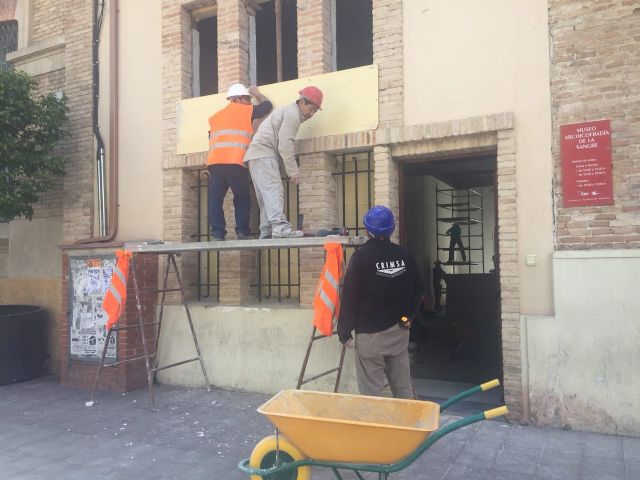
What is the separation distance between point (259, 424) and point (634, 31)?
17.5 ft

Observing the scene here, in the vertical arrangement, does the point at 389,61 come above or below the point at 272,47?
below

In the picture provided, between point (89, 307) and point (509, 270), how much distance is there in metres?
5.42

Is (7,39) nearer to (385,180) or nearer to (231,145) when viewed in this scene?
(231,145)

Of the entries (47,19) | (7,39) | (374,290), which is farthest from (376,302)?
(7,39)

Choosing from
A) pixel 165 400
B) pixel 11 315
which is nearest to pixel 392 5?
pixel 165 400

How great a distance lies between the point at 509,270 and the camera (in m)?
5.64

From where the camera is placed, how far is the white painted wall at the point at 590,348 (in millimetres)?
5098

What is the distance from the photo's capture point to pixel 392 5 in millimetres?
6359

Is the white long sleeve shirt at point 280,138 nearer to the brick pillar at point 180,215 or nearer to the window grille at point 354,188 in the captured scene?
the window grille at point 354,188

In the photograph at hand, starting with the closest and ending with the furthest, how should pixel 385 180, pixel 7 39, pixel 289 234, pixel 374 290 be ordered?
pixel 374 290, pixel 289 234, pixel 385 180, pixel 7 39

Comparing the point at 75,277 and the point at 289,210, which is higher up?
the point at 289,210

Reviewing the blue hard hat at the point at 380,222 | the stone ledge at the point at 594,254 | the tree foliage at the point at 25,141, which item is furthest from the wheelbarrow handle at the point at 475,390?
the tree foliage at the point at 25,141

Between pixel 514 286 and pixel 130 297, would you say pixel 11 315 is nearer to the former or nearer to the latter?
pixel 130 297

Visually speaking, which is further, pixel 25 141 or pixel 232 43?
pixel 25 141
